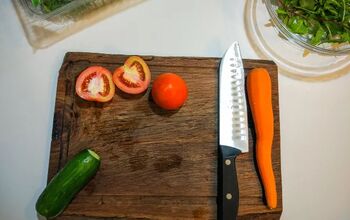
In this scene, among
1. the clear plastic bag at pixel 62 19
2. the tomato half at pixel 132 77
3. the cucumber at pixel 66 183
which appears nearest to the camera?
the cucumber at pixel 66 183

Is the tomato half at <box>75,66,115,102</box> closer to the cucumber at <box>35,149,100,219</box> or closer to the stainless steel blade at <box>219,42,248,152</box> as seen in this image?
the cucumber at <box>35,149,100,219</box>

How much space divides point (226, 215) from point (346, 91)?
0.57 m

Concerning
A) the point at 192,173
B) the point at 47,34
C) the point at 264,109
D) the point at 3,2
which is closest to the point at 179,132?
the point at 192,173

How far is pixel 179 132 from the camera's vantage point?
1016 mm

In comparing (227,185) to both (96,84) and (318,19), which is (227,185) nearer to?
(96,84)

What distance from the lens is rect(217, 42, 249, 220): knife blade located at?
93 cm

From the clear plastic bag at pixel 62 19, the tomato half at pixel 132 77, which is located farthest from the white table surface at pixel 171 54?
the tomato half at pixel 132 77

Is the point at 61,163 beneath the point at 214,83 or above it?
beneath

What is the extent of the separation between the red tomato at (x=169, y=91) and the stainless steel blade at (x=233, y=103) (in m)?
0.11

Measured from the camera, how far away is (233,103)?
1.00m

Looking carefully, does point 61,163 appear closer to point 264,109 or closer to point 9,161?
point 9,161

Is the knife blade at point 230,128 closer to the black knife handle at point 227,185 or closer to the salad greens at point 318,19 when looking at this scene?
the black knife handle at point 227,185

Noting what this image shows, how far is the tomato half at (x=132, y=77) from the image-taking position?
1.00 meters

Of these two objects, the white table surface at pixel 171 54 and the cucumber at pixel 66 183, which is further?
the white table surface at pixel 171 54
